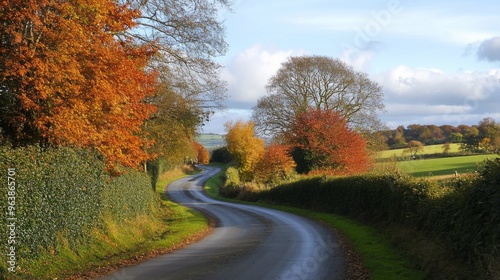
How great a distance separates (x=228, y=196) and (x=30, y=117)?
1865 inches

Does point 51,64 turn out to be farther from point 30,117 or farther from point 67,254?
point 67,254

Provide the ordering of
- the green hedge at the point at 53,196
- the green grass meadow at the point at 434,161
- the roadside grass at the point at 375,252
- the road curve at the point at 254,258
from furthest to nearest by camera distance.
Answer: the green grass meadow at the point at 434,161
the road curve at the point at 254,258
the roadside grass at the point at 375,252
the green hedge at the point at 53,196

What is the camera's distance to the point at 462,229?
11.1 m

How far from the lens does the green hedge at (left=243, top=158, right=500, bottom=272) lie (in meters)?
9.65

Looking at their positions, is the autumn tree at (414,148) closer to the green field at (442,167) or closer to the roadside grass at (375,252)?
the green field at (442,167)

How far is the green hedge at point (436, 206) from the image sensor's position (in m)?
9.65

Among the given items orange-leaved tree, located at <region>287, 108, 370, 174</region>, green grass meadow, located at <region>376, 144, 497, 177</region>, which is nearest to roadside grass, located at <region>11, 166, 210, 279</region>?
orange-leaved tree, located at <region>287, 108, 370, 174</region>

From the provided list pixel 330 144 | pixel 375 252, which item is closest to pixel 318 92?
pixel 330 144

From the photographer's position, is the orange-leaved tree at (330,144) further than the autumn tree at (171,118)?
Yes

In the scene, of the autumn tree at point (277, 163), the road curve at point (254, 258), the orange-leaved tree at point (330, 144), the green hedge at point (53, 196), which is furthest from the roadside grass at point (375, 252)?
the autumn tree at point (277, 163)

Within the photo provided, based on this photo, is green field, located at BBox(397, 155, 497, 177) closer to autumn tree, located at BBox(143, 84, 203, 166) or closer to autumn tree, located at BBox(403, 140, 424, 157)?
autumn tree, located at BBox(403, 140, 424, 157)

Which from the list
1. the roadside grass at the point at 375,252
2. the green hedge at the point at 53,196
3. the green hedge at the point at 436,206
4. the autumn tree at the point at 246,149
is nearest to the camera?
the green hedge at the point at 436,206

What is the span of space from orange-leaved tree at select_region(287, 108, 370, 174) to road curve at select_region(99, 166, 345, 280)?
75.6 ft

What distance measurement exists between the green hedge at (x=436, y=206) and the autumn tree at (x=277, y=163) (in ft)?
58.3
